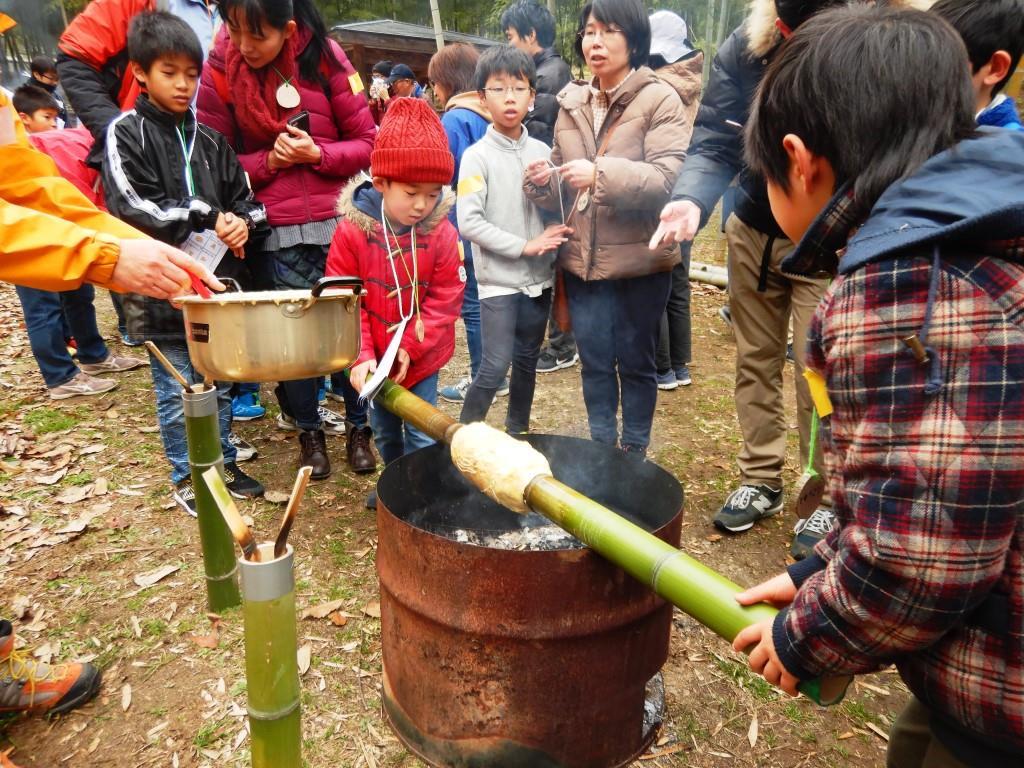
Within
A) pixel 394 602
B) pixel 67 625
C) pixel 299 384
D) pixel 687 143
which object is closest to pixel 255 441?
pixel 299 384

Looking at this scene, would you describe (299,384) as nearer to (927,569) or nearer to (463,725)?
(463,725)

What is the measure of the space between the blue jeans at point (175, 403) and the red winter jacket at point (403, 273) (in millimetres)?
1085

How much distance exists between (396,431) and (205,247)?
1.53 metres

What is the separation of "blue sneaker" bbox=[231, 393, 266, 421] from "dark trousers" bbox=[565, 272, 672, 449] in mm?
2848

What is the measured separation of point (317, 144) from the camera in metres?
4.25

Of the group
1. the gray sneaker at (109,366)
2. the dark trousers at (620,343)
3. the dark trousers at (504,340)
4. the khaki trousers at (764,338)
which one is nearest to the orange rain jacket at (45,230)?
the dark trousers at (504,340)

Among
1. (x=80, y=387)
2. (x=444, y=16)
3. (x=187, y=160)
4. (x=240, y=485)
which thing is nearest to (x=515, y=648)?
(x=240, y=485)

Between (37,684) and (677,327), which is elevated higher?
(677,327)

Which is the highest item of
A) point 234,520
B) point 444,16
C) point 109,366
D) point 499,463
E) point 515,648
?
point 444,16

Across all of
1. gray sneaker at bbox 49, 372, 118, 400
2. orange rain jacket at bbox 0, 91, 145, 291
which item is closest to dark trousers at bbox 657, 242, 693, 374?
orange rain jacket at bbox 0, 91, 145, 291

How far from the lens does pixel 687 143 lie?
3.82 metres

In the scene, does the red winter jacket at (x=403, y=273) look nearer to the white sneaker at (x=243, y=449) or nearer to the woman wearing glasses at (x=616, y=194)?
the woman wearing glasses at (x=616, y=194)

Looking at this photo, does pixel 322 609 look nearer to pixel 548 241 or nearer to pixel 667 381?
pixel 548 241

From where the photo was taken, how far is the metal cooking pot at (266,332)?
233 cm
